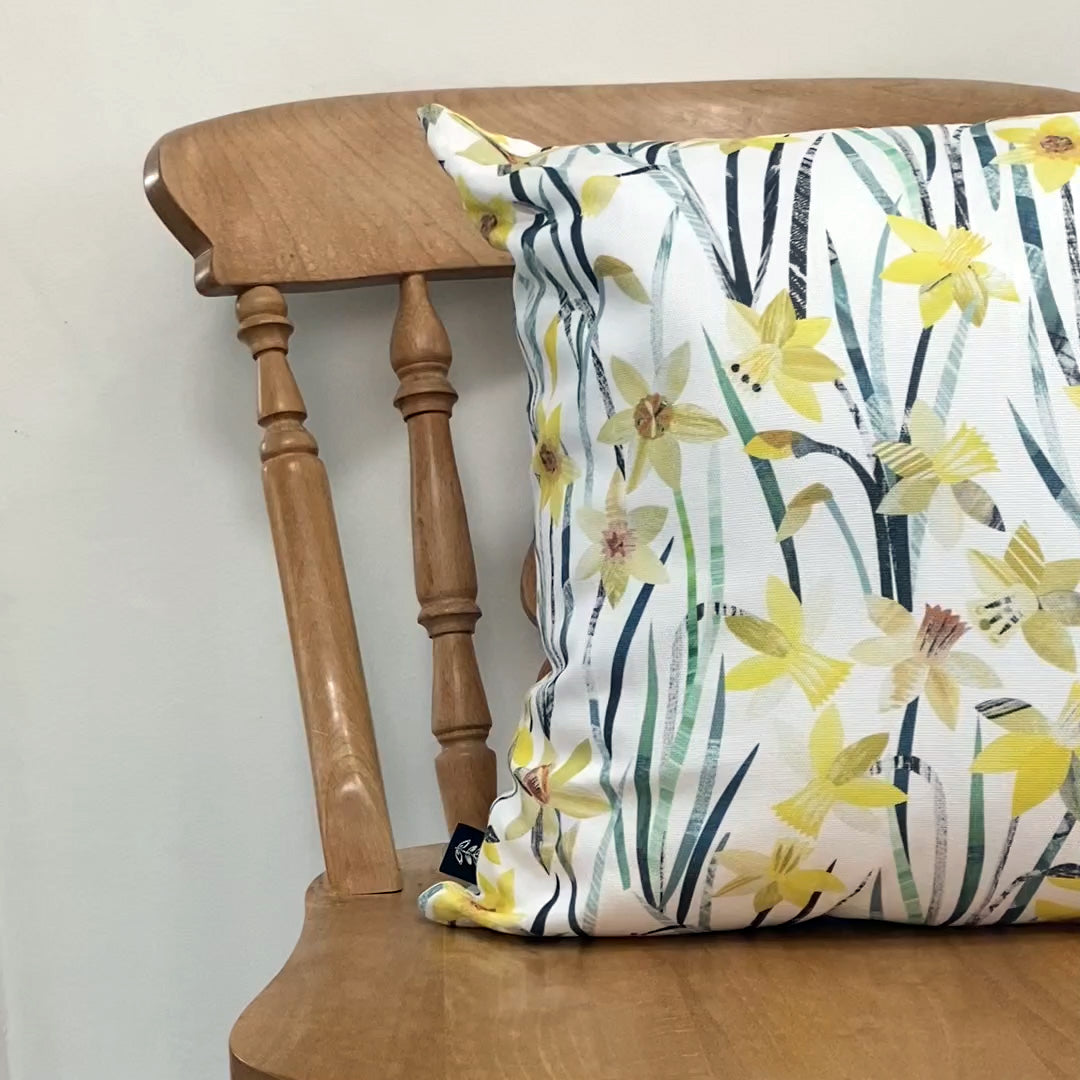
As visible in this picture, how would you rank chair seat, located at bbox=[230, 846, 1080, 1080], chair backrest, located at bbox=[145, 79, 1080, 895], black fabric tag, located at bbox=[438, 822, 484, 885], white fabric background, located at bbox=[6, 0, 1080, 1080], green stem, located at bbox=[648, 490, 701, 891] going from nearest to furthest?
chair seat, located at bbox=[230, 846, 1080, 1080] < green stem, located at bbox=[648, 490, 701, 891] < black fabric tag, located at bbox=[438, 822, 484, 885] < chair backrest, located at bbox=[145, 79, 1080, 895] < white fabric background, located at bbox=[6, 0, 1080, 1080]

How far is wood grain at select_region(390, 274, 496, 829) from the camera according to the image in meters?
0.73

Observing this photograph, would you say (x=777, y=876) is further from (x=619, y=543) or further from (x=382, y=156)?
(x=382, y=156)

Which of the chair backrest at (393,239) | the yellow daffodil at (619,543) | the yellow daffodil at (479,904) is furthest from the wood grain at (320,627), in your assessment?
the yellow daffodil at (619,543)

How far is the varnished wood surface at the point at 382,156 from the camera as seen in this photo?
71cm

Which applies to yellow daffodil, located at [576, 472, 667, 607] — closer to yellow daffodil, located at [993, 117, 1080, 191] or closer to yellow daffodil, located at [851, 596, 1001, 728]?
yellow daffodil, located at [851, 596, 1001, 728]

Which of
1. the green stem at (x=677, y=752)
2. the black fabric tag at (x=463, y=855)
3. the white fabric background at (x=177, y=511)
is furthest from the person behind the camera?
the white fabric background at (x=177, y=511)

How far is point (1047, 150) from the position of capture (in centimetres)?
51

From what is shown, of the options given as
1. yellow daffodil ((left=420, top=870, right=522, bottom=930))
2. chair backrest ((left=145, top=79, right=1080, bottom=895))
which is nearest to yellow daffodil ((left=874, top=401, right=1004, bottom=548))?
yellow daffodil ((left=420, top=870, right=522, bottom=930))

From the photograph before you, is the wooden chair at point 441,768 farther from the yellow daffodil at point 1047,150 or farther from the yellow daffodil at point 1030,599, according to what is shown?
the yellow daffodil at point 1047,150

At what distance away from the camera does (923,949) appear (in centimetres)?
47

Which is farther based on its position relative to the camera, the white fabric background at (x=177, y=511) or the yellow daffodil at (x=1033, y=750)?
the white fabric background at (x=177, y=511)

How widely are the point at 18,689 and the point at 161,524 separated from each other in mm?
139

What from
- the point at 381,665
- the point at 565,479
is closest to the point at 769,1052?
the point at 565,479

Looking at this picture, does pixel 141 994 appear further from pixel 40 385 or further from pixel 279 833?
pixel 40 385
